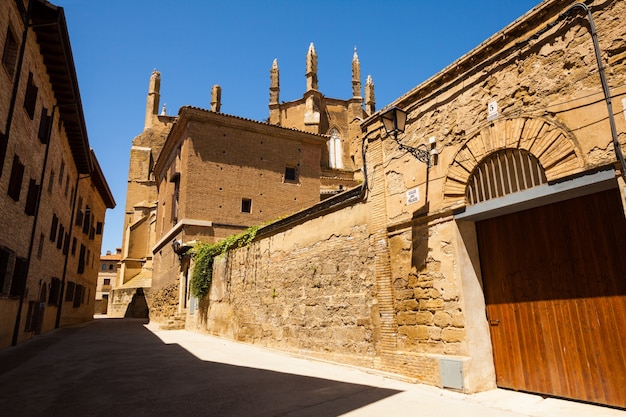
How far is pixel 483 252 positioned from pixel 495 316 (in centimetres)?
93

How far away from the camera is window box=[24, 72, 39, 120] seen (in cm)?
1031

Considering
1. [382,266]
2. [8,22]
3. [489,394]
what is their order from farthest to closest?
[8,22], [382,266], [489,394]

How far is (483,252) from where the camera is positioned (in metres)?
5.69

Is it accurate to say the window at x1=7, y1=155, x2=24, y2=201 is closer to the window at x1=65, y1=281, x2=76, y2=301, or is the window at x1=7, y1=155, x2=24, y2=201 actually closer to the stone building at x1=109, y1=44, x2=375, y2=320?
the stone building at x1=109, y1=44, x2=375, y2=320

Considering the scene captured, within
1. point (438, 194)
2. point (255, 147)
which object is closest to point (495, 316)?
point (438, 194)

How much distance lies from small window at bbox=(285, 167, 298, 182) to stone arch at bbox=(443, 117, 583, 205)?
16.2m

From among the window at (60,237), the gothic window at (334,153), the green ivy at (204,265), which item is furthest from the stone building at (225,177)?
the gothic window at (334,153)

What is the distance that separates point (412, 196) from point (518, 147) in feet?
6.08

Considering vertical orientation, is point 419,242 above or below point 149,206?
below

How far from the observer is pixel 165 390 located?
5078mm

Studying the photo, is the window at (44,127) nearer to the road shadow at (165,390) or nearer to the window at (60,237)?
the window at (60,237)

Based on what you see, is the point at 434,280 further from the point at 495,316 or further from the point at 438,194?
the point at 438,194

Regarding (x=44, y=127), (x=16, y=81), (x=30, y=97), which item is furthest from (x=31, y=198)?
(x=16, y=81)

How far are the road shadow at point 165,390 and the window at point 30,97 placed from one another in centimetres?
666
